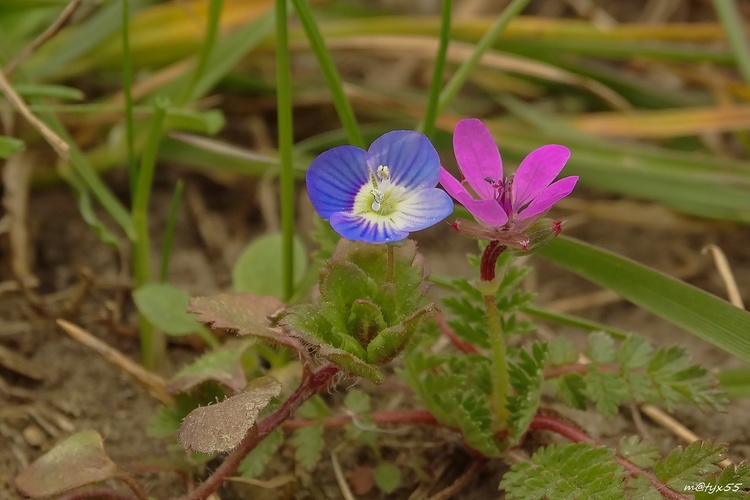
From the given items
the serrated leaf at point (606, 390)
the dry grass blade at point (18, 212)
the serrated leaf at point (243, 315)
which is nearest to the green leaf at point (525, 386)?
the serrated leaf at point (606, 390)

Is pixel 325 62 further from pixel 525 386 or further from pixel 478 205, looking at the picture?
pixel 525 386

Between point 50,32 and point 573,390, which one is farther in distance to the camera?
point 50,32

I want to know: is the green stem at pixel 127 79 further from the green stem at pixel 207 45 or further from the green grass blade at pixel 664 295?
the green grass blade at pixel 664 295

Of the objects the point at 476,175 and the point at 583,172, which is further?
the point at 583,172

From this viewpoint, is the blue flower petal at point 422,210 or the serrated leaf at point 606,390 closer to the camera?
the blue flower petal at point 422,210

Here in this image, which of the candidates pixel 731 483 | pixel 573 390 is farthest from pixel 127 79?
pixel 731 483

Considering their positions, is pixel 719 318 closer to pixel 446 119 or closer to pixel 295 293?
pixel 295 293

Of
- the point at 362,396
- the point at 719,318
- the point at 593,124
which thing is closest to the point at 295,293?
the point at 362,396
